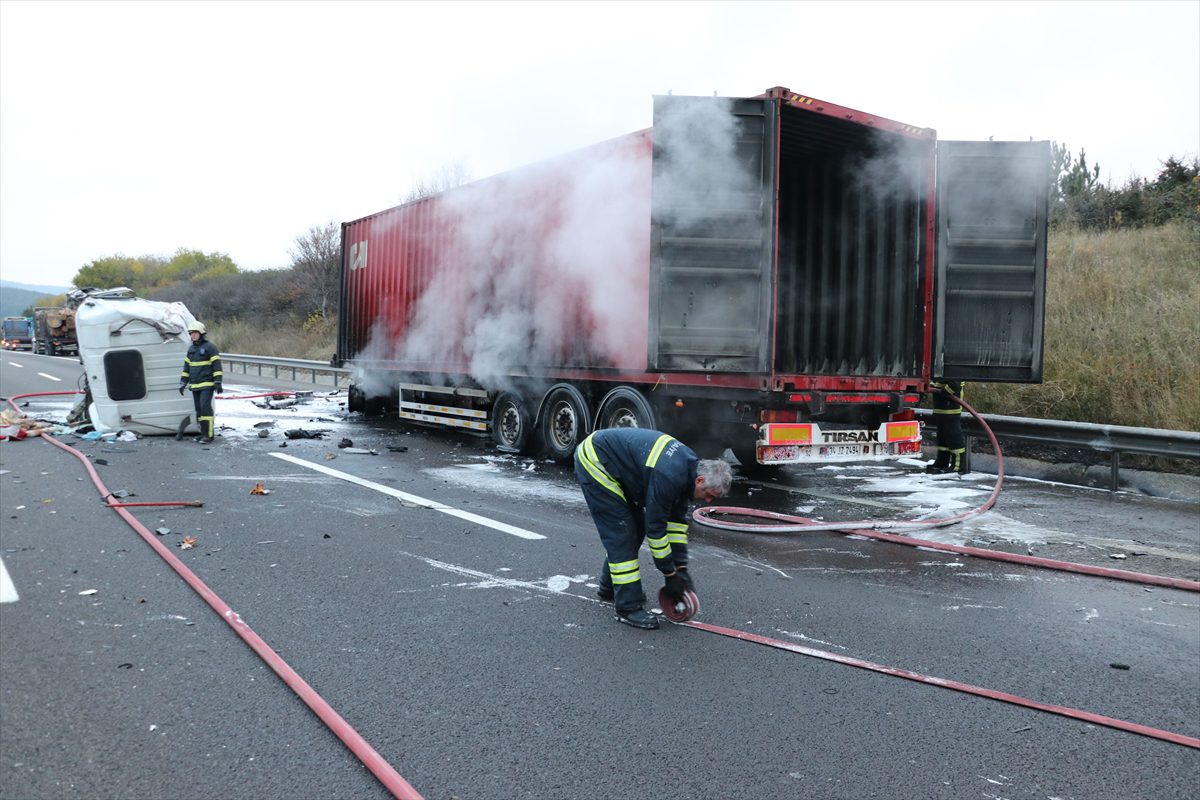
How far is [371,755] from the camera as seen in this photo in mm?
2723

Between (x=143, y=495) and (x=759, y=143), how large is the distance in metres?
5.90

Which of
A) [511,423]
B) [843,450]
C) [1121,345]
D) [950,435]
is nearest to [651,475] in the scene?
[843,450]

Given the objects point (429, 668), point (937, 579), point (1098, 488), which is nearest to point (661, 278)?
point (937, 579)

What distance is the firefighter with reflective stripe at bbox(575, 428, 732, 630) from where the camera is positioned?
3977mm

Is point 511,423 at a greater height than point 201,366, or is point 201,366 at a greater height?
point 201,366

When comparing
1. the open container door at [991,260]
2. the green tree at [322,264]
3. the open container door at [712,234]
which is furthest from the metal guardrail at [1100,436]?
the green tree at [322,264]

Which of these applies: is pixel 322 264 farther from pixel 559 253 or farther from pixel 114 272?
pixel 114 272

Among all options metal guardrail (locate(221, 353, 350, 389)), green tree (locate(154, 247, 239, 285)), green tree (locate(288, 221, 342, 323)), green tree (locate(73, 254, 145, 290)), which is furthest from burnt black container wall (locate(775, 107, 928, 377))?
green tree (locate(73, 254, 145, 290))

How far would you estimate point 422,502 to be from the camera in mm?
7203

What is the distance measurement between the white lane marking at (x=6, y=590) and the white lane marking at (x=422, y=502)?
2843 millimetres

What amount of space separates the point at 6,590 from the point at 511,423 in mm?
6338

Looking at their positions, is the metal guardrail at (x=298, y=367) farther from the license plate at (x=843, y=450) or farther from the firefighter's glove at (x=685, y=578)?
the firefighter's glove at (x=685, y=578)

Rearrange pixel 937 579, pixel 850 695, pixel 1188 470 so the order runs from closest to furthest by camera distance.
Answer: pixel 850 695, pixel 937 579, pixel 1188 470

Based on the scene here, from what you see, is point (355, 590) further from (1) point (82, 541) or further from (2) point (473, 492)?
(2) point (473, 492)
